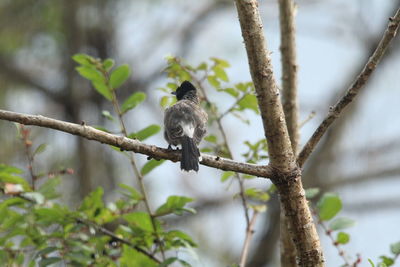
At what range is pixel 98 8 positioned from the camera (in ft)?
21.6

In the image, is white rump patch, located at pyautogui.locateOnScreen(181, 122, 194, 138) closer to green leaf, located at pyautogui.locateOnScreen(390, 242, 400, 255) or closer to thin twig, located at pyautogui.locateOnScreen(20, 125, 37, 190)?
thin twig, located at pyautogui.locateOnScreen(20, 125, 37, 190)

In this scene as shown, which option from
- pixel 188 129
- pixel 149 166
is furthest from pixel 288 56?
pixel 149 166

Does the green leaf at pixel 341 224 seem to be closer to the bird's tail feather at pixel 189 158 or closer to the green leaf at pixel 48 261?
the bird's tail feather at pixel 189 158

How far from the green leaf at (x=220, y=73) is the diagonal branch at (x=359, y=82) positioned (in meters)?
0.86

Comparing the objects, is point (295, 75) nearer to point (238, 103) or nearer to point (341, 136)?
point (238, 103)

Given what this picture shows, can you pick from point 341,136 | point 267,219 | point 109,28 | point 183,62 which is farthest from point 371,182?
point 183,62

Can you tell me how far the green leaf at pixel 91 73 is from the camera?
3.11m

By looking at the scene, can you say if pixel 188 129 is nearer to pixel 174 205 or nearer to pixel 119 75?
pixel 119 75

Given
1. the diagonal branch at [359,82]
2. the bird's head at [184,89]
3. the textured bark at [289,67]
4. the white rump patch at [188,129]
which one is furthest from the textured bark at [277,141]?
the bird's head at [184,89]

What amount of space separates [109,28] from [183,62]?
3.38 m

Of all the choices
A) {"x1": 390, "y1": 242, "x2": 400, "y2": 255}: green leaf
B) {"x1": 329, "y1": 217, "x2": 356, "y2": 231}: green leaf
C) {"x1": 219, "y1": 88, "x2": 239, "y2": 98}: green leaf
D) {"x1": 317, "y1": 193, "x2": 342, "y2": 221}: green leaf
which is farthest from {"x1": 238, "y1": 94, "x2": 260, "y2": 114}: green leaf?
{"x1": 390, "y1": 242, "x2": 400, "y2": 255}: green leaf

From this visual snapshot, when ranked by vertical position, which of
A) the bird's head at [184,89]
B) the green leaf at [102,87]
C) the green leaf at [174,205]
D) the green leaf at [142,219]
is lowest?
the green leaf at [142,219]

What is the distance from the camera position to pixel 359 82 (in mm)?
2500

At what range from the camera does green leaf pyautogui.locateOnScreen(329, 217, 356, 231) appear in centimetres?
302
